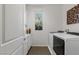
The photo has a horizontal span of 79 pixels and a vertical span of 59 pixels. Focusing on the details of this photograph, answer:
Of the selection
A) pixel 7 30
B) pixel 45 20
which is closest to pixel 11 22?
pixel 7 30

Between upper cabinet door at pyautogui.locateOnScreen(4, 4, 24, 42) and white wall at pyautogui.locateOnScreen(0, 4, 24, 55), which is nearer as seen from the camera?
white wall at pyautogui.locateOnScreen(0, 4, 24, 55)

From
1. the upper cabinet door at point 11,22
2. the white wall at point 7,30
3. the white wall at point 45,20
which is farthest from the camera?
the white wall at point 45,20

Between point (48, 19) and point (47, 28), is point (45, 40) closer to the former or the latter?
point (47, 28)

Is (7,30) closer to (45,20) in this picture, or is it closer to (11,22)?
(11,22)

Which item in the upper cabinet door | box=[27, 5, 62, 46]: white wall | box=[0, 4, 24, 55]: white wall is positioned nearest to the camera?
box=[0, 4, 24, 55]: white wall

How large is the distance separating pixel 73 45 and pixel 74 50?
8 cm

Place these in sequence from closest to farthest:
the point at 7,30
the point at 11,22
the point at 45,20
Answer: the point at 7,30 → the point at 11,22 → the point at 45,20

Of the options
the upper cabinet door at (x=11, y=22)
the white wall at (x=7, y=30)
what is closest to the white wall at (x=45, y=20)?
the upper cabinet door at (x=11, y=22)

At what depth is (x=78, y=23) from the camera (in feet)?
9.97

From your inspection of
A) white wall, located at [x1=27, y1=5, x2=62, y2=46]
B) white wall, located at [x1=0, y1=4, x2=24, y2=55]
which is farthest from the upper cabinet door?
white wall, located at [x1=27, y1=5, x2=62, y2=46]

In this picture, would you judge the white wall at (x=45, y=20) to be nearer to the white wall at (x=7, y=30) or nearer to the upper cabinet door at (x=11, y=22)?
the upper cabinet door at (x=11, y=22)

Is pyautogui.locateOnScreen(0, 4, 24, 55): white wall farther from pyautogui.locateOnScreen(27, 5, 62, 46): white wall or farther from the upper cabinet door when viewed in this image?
pyautogui.locateOnScreen(27, 5, 62, 46): white wall
